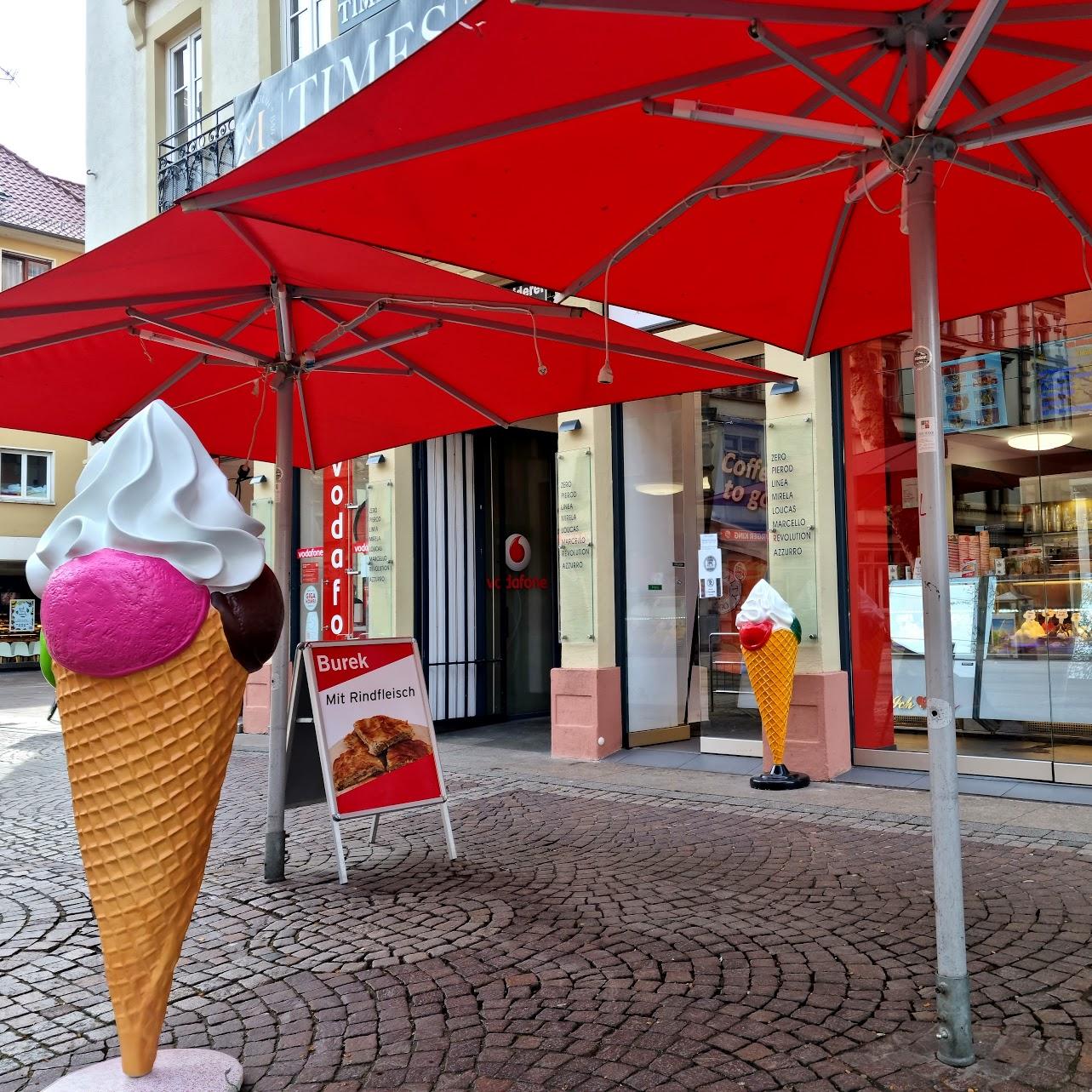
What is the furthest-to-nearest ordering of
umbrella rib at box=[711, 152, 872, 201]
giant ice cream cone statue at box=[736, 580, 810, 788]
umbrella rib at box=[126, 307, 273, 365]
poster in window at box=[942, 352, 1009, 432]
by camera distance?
poster in window at box=[942, 352, 1009, 432] → giant ice cream cone statue at box=[736, 580, 810, 788] → umbrella rib at box=[126, 307, 273, 365] → umbrella rib at box=[711, 152, 872, 201]

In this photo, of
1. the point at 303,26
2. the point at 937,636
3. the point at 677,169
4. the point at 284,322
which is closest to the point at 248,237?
the point at 284,322

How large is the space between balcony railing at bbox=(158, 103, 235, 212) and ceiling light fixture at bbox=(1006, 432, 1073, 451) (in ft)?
32.0

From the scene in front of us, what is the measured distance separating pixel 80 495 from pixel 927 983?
3.40 meters

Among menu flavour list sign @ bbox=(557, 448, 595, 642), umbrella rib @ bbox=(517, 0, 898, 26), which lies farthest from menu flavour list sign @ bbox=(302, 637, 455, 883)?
umbrella rib @ bbox=(517, 0, 898, 26)

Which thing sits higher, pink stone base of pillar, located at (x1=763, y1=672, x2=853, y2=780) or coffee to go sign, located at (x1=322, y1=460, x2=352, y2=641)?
coffee to go sign, located at (x1=322, y1=460, x2=352, y2=641)

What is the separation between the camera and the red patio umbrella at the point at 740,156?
2.97 m

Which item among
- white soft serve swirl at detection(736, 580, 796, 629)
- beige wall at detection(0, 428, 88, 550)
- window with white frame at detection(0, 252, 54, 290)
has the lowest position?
white soft serve swirl at detection(736, 580, 796, 629)

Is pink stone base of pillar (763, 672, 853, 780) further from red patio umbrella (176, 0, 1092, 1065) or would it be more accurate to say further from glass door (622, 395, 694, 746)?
red patio umbrella (176, 0, 1092, 1065)

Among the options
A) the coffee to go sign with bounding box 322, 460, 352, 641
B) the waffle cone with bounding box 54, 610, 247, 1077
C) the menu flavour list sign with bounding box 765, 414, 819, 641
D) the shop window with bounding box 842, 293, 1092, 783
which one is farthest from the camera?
the coffee to go sign with bounding box 322, 460, 352, 641

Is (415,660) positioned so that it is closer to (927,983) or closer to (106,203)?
Answer: (927,983)

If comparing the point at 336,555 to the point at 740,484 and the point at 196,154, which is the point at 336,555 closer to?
the point at 740,484

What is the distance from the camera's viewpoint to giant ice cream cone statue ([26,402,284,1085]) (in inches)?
117

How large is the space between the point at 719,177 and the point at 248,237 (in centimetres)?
187

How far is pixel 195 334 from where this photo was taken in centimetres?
502
